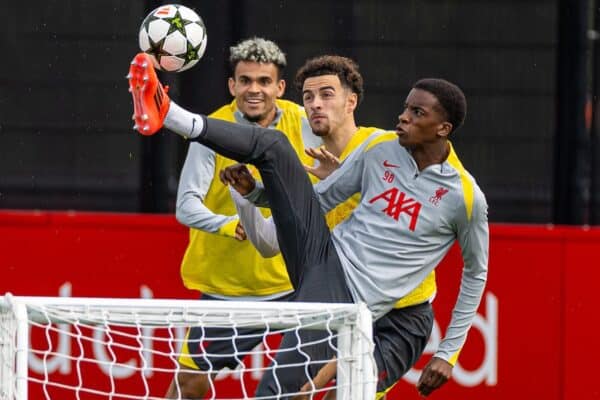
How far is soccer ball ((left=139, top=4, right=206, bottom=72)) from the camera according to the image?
6.25 meters

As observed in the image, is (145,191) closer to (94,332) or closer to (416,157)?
(94,332)

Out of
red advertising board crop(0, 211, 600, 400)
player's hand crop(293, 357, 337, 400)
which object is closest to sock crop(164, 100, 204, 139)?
player's hand crop(293, 357, 337, 400)

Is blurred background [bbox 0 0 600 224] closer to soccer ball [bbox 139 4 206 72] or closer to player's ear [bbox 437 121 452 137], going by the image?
soccer ball [bbox 139 4 206 72]

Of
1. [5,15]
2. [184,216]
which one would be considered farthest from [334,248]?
[5,15]

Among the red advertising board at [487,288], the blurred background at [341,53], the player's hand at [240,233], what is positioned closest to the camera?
the player's hand at [240,233]

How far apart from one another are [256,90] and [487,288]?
1.78 m

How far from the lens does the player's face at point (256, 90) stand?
269 inches

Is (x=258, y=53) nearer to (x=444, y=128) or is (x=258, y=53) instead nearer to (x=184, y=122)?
(x=444, y=128)

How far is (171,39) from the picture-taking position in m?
6.26

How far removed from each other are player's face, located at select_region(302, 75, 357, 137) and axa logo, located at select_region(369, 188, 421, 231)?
1.90ft

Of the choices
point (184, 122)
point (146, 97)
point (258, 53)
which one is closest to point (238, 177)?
point (184, 122)

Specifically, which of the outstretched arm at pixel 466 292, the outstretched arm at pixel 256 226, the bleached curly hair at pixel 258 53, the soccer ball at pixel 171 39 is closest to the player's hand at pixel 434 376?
the outstretched arm at pixel 466 292

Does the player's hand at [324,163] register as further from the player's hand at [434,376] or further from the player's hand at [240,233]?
the player's hand at [434,376]

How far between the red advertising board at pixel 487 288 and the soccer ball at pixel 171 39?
5.48 ft
